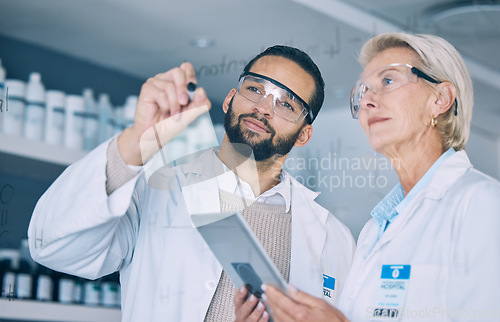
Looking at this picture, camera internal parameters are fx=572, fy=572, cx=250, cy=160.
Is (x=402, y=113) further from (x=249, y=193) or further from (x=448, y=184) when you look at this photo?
(x=249, y=193)

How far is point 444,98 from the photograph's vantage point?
3.58 feet

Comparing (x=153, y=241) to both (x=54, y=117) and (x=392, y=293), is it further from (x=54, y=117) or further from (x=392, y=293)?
(x=54, y=117)

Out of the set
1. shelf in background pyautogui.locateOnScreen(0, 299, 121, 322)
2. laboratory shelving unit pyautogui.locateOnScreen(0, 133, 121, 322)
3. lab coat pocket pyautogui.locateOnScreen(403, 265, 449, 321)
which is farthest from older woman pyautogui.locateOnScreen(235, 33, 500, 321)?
laboratory shelving unit pyautogui.locateOnScreen(0, 133, 121, 322)

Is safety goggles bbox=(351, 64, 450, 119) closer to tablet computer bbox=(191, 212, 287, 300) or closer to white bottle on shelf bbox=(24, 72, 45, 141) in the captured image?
tablet computer bbox=(191, 212, 287, 300)

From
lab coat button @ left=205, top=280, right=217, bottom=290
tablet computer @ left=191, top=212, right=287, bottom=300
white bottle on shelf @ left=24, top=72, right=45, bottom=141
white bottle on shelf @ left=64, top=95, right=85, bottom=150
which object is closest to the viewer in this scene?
tablet computer @ left=191, top=212, right=287, bottom=300

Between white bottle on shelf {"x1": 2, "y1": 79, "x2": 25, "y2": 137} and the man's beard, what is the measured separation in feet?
2.85

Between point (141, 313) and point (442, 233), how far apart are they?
613 mm

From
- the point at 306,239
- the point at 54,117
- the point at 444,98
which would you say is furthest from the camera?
the point at 54,117

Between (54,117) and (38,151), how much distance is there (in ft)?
0.43

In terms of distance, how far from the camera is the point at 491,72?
1.38 meters

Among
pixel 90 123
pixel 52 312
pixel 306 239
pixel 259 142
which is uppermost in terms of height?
pixel 90 123

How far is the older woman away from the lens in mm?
934

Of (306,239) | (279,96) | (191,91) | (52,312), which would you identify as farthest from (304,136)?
(52,312)

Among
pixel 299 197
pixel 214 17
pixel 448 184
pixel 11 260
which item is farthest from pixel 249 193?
pixel 11 260
